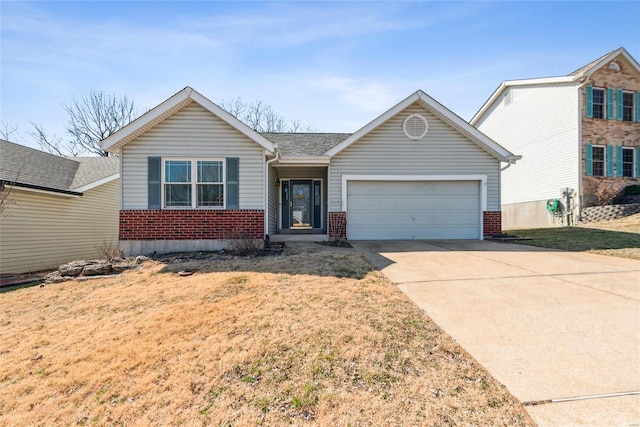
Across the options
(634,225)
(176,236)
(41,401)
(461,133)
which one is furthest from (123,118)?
(634,225)

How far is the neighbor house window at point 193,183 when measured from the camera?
9.50 m

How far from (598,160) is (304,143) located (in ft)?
48.4

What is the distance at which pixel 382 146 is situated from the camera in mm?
11398

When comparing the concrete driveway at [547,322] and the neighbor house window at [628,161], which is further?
the neighbor house window at [628,161]

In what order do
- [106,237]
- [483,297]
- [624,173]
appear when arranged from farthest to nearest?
[624,173] < [106,237] < [483,297]

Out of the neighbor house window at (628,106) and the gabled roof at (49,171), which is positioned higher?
the neighbor house window at (628,106)

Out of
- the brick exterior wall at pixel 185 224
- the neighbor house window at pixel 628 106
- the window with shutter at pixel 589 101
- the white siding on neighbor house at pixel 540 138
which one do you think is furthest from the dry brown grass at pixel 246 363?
the neighbor house window at pixel 628 106

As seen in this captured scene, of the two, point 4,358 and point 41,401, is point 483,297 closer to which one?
point 41,401

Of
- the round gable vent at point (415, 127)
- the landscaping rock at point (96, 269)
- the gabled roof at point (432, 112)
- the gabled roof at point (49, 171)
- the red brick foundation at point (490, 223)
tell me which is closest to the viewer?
the landscaping rock at point (96, 269)

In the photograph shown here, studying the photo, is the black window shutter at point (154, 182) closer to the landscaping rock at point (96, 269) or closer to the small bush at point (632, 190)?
the landscaping rock at point (96, 269)

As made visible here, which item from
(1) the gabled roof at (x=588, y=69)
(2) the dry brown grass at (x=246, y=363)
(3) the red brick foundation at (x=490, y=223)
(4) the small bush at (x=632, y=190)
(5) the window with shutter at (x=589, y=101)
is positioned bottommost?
(2) the dry brown grass at (x=246, y=363)

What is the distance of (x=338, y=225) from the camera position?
11.2 meters

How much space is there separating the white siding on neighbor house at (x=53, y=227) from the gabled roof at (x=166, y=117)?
4.46 metres

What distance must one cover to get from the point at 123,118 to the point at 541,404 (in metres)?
34.7
